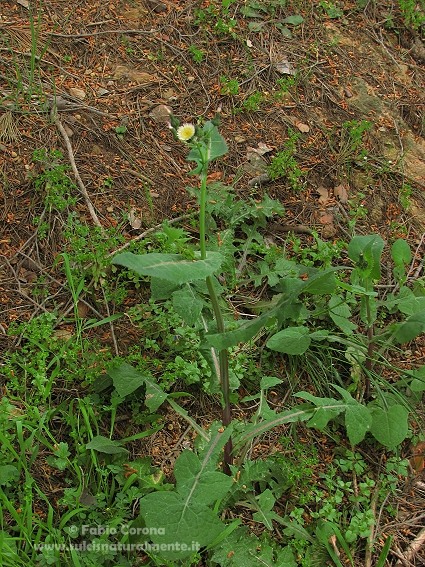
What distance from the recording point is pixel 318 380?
2.65 meters

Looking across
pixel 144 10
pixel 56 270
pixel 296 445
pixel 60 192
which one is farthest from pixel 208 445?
pixel 144 10

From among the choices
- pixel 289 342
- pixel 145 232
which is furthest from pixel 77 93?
pixel 289 342

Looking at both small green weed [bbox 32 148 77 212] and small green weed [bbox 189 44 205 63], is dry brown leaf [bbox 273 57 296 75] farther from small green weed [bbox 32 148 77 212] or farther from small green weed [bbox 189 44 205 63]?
small green weed [bbox 32 148 77 212]

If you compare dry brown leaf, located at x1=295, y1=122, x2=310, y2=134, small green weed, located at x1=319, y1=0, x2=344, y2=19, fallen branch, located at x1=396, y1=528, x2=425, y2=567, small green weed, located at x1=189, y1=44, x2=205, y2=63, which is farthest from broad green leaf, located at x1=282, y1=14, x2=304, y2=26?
fallen branch, located at x1=396, y1=528, x2=425, y2=567

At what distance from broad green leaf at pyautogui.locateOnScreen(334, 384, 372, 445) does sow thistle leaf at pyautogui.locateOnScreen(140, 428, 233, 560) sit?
0.59 m

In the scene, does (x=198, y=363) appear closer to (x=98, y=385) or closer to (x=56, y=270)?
(x=98, y=385)

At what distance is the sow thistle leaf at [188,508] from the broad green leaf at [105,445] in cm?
33

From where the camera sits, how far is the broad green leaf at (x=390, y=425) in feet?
7.84

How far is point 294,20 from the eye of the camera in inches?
151

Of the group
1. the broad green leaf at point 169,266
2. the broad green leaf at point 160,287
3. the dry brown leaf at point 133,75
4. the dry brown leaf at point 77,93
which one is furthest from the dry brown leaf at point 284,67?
the broad green leaf at point 169,266

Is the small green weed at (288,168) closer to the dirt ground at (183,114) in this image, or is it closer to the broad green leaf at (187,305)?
the dirt ground at (183,114)

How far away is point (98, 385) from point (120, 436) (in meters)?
0.22

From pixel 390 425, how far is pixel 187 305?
3.25 feet

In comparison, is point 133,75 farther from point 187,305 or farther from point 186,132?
point 187,305
